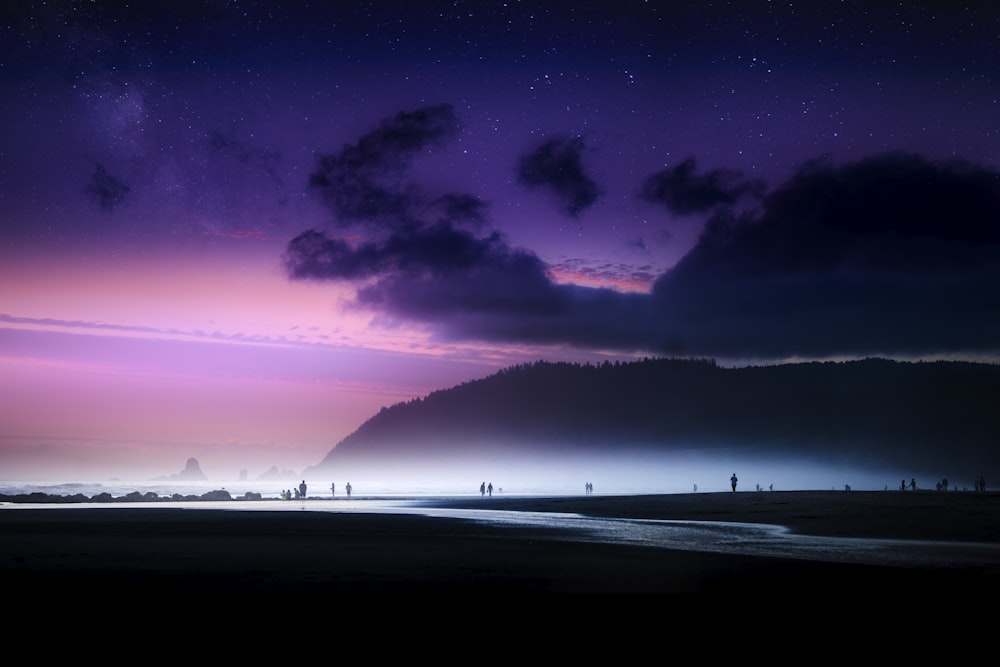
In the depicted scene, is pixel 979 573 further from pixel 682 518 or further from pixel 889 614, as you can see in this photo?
pixel 682 518

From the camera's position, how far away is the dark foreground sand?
15.7 metres

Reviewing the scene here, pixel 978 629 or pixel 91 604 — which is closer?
pixel 978 629

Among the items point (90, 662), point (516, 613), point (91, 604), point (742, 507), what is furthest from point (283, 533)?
point (742, 507)

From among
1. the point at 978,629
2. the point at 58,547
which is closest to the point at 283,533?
the point at 58,547

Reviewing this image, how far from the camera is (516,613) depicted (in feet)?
40.2

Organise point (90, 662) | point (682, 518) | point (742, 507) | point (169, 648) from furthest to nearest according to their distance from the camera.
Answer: point (742, 507) → point (682, 518) → point (169, 648) → point (90, 662)

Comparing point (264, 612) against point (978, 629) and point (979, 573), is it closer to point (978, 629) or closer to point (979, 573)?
point (978, 629)

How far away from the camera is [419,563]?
2038 centimetres

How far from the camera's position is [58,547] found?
24.7 meters

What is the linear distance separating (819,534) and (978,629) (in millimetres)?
20920

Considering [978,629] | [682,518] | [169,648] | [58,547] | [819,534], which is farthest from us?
[682,518]

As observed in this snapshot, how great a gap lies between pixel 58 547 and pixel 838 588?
837 inches

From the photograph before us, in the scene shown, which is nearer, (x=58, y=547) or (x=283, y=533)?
(x=58, y=547)

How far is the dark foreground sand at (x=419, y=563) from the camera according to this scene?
51.4 ft
